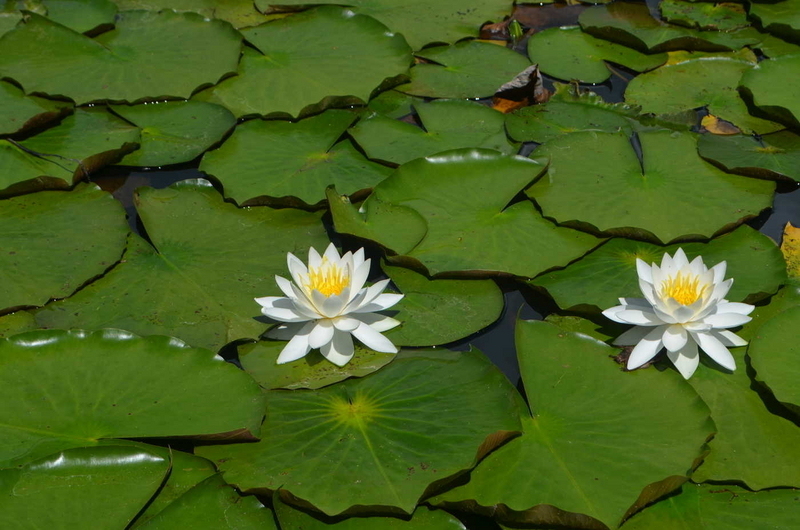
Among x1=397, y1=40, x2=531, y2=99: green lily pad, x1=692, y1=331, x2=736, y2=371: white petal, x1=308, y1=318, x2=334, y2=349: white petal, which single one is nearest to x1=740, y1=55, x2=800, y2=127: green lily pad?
x1=397, y1=40, x2=531, y2=99: green lily pad

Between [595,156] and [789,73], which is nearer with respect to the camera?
[595,156]

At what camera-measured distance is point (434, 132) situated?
360 centimetres

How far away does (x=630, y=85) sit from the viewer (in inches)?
158

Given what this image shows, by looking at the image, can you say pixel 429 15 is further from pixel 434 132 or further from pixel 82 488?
pixel 82 488


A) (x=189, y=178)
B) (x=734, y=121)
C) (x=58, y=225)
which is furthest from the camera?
(x=734, y=121)

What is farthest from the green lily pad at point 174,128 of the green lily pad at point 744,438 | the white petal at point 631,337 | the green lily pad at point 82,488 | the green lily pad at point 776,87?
the green lily pad at point 776,87

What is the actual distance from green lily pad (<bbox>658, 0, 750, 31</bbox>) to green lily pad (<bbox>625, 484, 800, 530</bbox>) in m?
3.18

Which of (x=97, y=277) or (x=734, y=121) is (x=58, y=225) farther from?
(x=734, y=121)

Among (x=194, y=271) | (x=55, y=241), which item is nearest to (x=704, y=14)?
(x=194, y=271)

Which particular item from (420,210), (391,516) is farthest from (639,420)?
(420,210)

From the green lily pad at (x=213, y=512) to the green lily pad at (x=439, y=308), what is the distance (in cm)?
77

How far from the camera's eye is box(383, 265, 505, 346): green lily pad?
2615 millimetres

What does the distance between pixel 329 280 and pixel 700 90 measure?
254 centimetres

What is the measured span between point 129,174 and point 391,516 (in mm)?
2169
